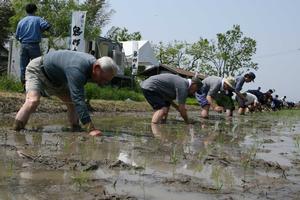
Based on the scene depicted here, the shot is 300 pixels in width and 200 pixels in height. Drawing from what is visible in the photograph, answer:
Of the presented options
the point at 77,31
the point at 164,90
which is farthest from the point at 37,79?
the point at 77,31

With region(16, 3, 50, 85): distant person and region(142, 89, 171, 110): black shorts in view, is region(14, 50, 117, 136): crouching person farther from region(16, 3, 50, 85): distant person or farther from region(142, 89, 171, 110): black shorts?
region(142, 89, 171, 110): black shorts

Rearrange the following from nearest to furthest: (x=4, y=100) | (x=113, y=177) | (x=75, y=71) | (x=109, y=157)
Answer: (x=113, y=177)
(x=109, y=157)
(x=75, y=71)
(x=4, y=100)

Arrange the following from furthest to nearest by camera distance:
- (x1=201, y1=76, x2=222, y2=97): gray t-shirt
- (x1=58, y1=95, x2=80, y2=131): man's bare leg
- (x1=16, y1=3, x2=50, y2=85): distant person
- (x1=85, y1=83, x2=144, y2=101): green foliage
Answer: (x1=85, y1=83, x2=144, y2=101): green foliage < (x1=201, y1=76, x2=222, y2=97): gray t-shirt < (x1=16, y1=3, x2=50, y2=85): distant person < (x1=58, y1=95, x2=80, y2=131): man's bare leg

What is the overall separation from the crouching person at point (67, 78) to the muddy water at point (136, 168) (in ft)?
0.82

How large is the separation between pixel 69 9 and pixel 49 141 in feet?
53.8

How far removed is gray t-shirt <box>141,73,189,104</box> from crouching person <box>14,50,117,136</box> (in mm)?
2256

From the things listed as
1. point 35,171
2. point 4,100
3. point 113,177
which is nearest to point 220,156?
point 113,177

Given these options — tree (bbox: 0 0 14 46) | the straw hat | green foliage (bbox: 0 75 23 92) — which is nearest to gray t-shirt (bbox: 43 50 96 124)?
green foliage (bbox: 0 75 23 92)

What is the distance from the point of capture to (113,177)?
11.4ft

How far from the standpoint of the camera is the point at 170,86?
852 centimetres

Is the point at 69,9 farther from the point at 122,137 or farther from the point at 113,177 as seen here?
the point at 113,177

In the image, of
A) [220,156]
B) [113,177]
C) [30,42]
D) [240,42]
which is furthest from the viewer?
[240,42]

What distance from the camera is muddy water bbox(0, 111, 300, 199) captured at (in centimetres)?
307

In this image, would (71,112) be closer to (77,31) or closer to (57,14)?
(77,31)
